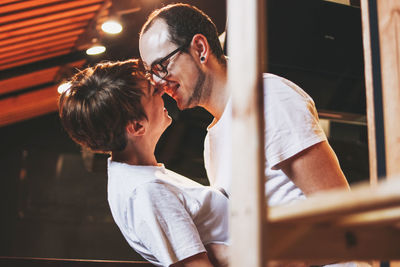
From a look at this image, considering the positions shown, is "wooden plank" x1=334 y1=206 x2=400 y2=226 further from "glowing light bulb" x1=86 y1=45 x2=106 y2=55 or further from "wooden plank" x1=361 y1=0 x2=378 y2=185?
"glowing light bulb" x1=86 y1=45 x2=106 y2=55

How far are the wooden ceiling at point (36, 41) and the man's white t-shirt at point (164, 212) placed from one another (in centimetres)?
226

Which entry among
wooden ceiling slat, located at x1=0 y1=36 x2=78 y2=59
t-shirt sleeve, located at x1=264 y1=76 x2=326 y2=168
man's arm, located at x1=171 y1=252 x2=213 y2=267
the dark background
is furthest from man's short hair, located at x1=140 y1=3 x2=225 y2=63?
wooden ceiling slat, located at x1=0 y1=36 x2=78 y2=59

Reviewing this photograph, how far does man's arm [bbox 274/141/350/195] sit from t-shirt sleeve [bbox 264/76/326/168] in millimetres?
30

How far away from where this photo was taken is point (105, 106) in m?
1.73

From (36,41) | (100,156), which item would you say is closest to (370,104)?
(36,41)

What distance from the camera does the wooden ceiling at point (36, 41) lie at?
3.69 meters

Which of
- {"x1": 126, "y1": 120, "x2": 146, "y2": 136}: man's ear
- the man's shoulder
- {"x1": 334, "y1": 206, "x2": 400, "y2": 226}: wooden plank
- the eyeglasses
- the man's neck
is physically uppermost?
the eyeglasses

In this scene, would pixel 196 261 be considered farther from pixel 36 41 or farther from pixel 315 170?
pixel 36 41

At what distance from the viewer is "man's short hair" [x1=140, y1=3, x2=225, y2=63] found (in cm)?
188

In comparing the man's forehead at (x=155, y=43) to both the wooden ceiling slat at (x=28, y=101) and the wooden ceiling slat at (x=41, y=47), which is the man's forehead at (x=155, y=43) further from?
the wooden ceiling slat at (x=28, y=101)

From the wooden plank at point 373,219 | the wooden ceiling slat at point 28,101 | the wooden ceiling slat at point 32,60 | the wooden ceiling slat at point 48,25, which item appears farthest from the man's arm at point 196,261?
the wooden ceiling slat at point 28,101

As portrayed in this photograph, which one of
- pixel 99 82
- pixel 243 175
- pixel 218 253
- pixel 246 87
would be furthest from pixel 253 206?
pixel 99 82

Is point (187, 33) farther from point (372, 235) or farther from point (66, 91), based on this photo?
point (372, 235)

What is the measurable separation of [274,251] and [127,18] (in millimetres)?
3745
